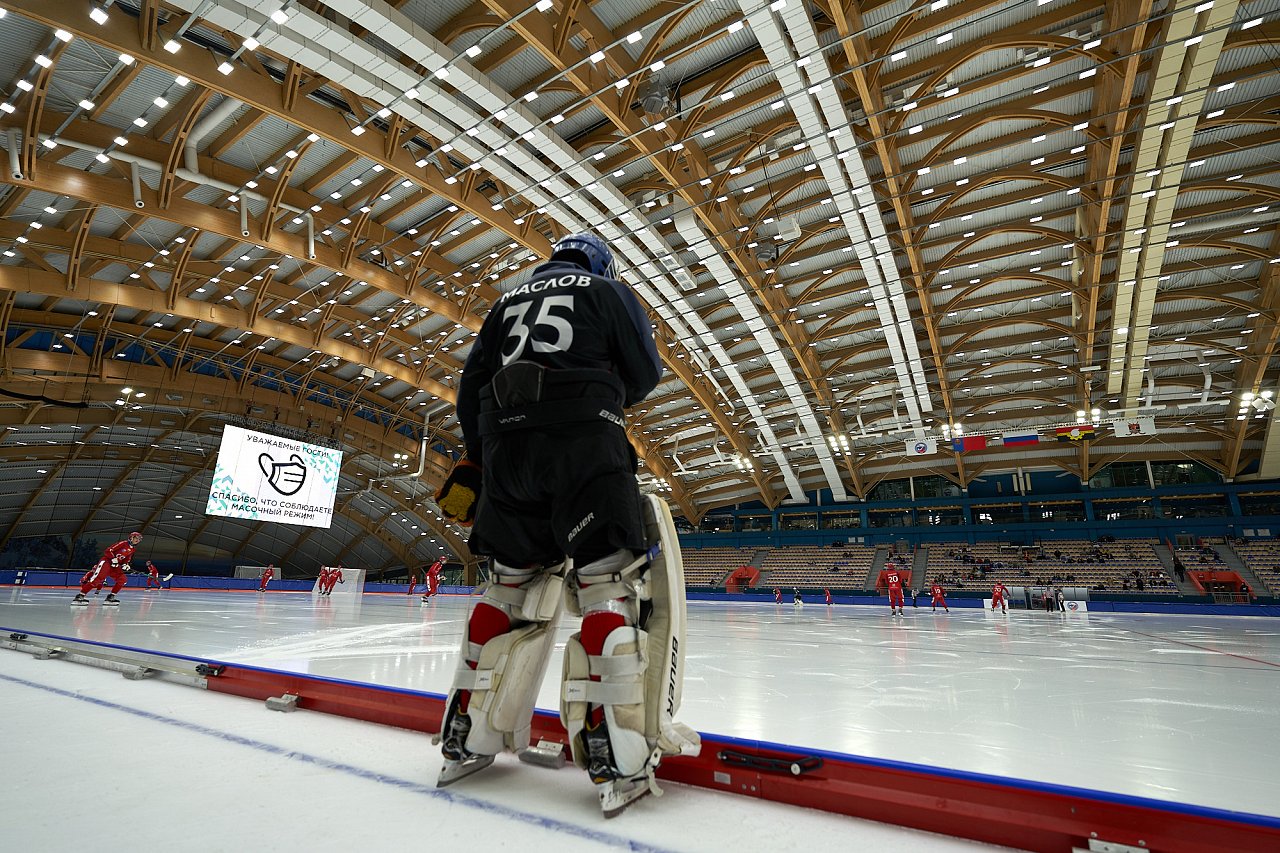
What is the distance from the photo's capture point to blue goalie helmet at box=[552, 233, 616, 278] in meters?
2.20

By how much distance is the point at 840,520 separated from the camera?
4166 centimetres

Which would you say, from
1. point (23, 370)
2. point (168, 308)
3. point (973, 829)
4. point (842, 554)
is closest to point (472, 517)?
point (973, 829)

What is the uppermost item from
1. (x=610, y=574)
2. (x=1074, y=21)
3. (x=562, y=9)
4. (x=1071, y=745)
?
(x=1074, y=21)

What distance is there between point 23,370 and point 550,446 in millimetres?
28479

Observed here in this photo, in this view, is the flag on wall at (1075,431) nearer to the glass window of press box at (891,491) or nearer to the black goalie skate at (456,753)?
the glass window of press box at (891,491)

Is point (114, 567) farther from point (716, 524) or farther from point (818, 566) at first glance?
point (716, 524)

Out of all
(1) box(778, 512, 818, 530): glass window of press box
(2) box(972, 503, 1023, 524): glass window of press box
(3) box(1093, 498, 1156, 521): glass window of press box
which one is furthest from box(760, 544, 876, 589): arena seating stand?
(3) box(1093, 498, 1156, 521): glass window of press box

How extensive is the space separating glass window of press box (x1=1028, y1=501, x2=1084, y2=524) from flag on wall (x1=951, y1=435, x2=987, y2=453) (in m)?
15.3

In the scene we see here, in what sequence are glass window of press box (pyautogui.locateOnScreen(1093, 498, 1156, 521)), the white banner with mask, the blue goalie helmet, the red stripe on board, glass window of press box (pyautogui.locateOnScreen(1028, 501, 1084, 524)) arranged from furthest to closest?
1. glass window of press box (pyautogui.locateOnScreen(1028, 501, 1084, 524))
2. glass window of press box (pyautogui.locateOnScreen(1093, 498, 1156, 521))
3. the white banner with mask
4. the blue goalie helmet
5. the red stripe on board

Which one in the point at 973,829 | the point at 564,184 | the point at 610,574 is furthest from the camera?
the point at 564,184

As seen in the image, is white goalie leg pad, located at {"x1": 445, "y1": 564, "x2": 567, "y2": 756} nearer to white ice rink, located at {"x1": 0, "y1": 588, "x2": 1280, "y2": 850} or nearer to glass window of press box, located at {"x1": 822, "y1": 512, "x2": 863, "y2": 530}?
white ice rink, located at {"x1": 0, "y1": 588, "x2": 1280, "y2": 850}

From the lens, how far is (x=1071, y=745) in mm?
1985

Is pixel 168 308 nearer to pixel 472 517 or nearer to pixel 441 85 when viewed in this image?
pixel 441 85

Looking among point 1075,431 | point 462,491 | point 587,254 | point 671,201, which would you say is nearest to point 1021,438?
point 1075,431
